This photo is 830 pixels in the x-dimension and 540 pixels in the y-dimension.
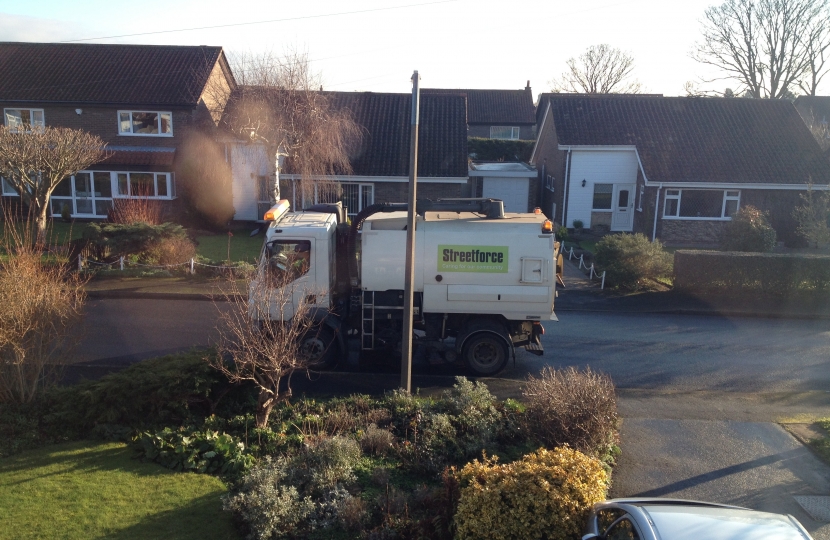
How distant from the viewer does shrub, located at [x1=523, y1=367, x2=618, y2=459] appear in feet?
24.8

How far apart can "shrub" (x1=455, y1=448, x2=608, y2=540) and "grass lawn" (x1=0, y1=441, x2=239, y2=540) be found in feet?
7.26

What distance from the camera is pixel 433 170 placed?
27.7 meters

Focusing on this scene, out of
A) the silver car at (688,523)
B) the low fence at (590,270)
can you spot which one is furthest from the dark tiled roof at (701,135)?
the silver car at (688,523)

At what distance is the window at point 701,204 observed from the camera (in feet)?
89.1

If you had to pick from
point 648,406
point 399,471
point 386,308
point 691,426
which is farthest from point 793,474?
point 386,308

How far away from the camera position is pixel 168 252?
65.2 feet

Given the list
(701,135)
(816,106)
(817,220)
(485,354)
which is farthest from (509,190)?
(816,106)

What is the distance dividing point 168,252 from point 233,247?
4.22 m

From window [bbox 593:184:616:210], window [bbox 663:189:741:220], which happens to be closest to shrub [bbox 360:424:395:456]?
window [bbox 663:189:741:220]

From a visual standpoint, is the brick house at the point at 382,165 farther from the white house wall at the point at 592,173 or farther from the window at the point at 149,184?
the white house wall at the point at 592,173

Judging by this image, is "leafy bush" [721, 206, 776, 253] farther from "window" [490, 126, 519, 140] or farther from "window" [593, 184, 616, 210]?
"window" [490, 126, 519, 140]

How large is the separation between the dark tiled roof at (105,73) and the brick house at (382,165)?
418 centimetres

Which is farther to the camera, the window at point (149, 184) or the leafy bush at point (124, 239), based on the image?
the window at point (149, 184)

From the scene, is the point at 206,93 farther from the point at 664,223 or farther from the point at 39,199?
the point at 664,223
